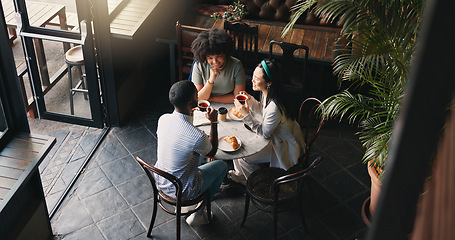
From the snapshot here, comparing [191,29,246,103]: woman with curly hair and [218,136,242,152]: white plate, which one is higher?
[191,29,246,103]: woman with curly hair

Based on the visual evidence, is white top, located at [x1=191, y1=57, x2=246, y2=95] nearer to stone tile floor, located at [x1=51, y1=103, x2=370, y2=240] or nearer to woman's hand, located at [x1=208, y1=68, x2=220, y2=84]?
woman's hand, located at [x1=208, y1=68, x2=220, y2=84]

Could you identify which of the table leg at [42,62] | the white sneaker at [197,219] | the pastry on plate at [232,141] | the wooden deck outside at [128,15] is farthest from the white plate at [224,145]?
the table leg at [42,62]

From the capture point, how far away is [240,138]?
3.72 meters

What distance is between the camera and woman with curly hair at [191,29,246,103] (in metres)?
3.98

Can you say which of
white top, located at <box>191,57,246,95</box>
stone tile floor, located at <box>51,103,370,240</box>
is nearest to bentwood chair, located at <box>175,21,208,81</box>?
white top, located at <box>191,57,246,95</box>

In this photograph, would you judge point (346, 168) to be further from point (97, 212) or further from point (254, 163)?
point (97, 212)

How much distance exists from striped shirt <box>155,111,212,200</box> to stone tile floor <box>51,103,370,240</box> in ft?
2.16

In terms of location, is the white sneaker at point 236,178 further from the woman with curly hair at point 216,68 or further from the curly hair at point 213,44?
the curly hair at point 213,44

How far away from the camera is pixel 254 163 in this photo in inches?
160

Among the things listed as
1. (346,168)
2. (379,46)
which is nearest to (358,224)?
(346,168)

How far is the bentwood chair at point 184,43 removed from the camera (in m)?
4.77

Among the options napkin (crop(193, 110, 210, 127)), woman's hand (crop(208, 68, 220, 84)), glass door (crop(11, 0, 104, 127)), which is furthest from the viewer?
glass door (crop(11, 0, 104, 127))

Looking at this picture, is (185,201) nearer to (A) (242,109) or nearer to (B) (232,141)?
(B) (232,141)

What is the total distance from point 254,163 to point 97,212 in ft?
4.66
